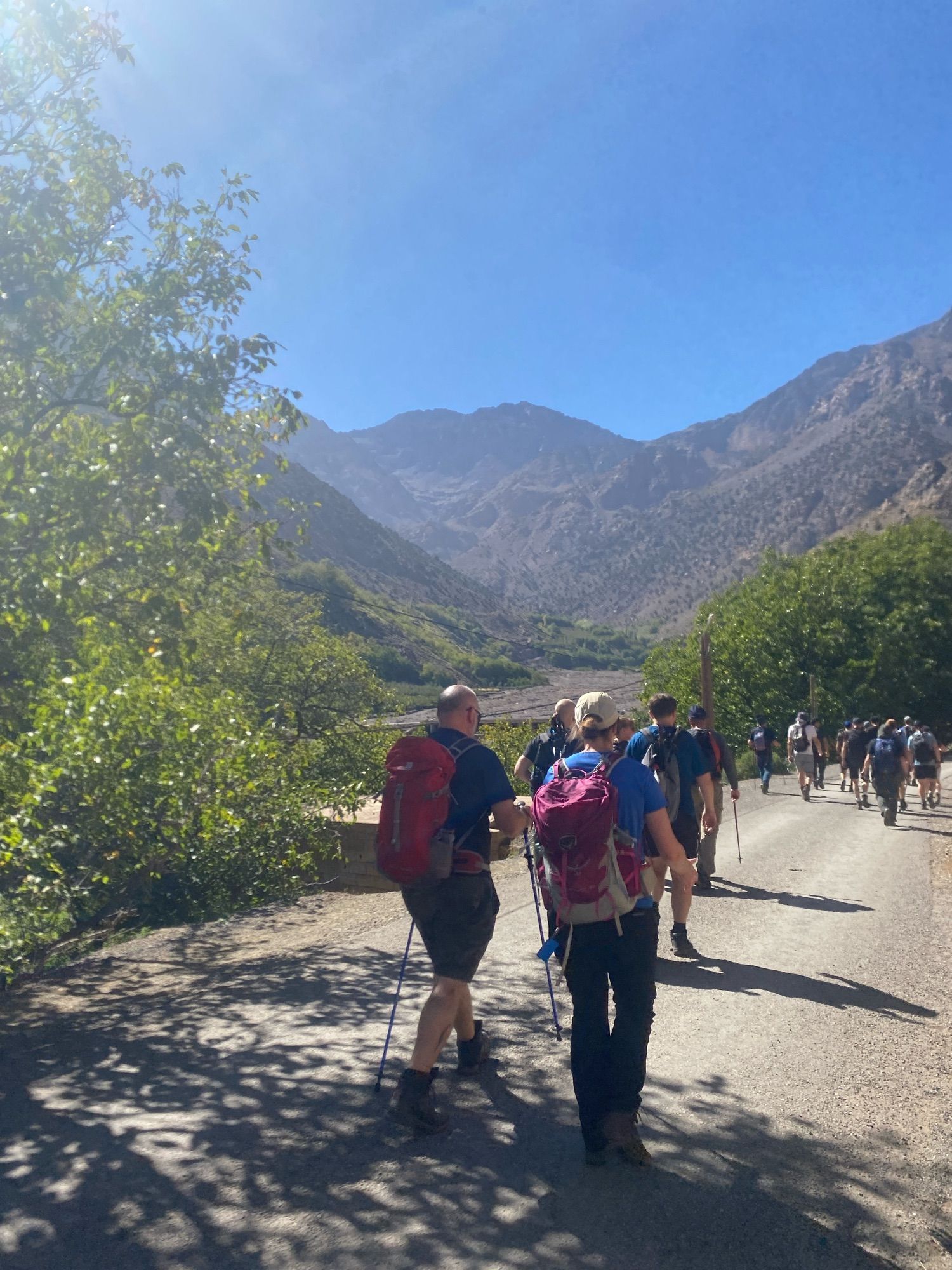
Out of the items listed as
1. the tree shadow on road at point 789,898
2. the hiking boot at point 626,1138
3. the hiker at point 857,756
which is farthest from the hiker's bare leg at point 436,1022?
the hiker at point 857,756

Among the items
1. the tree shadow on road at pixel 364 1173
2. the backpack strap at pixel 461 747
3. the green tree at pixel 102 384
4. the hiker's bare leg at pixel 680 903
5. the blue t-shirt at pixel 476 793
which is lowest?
the tree shadow on road at pixel 364 1173

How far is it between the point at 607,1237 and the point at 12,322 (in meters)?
8.75

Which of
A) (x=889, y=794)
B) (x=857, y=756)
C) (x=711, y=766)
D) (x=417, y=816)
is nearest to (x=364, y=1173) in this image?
(x=417, y=816)

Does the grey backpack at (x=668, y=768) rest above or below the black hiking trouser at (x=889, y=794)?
above

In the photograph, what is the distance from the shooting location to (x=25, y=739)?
6.94 m

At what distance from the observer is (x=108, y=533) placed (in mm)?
8164

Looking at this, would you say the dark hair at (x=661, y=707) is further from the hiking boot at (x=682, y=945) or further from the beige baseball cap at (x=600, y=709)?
the beige baseball cap at (x=600, y=709)

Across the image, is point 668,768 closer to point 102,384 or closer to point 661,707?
point 661,707

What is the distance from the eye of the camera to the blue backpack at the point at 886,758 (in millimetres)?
15883

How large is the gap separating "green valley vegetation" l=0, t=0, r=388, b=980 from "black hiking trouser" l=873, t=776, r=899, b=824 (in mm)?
9710

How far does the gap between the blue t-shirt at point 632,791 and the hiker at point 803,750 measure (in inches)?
664

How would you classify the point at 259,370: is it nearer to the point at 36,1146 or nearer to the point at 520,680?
the point at 36,1146

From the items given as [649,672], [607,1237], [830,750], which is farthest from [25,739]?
[649,672]

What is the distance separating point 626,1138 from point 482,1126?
2.28 feet
